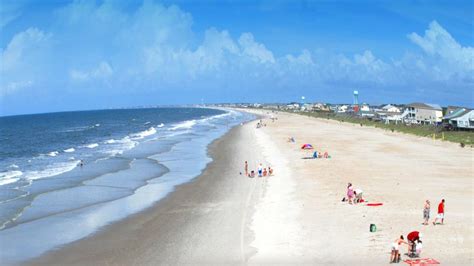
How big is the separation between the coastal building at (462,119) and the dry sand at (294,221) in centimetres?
2936

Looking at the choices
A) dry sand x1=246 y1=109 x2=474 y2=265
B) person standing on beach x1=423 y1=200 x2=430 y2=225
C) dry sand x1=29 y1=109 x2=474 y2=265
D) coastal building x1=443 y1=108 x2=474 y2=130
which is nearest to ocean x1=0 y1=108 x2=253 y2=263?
dry sand x1=29 y1=109 x2=474 y2=265

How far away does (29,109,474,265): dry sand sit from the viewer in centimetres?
1723

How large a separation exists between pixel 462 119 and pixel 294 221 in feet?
174

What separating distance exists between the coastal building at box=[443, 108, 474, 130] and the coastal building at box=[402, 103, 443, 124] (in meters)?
10.9

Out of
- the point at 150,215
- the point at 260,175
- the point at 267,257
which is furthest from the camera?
the point at 260,175

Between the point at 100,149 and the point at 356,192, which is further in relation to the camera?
the point at 100,149

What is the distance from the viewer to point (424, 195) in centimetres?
2606

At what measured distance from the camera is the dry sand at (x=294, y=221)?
1723 centimetres

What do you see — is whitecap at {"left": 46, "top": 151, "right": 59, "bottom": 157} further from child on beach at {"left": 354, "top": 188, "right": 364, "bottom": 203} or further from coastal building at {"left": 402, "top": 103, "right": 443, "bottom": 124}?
coastal building at {"left": 402, "top": 103, "right": 443, "bottom": 124}

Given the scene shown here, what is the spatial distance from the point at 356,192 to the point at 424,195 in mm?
4168

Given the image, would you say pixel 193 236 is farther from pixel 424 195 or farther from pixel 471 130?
pixel 471 130

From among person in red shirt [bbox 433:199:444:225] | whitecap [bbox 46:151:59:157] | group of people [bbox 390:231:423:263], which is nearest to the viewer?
group of people [bbox 390:231:423:263]

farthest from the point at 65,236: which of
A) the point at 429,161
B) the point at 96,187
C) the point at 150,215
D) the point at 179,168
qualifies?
the point at 429,161

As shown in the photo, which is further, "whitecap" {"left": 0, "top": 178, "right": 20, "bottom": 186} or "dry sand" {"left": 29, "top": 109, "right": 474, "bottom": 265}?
"whitecap" {"left": 0, "top": 178, "right": 20, "bottom": 186}
